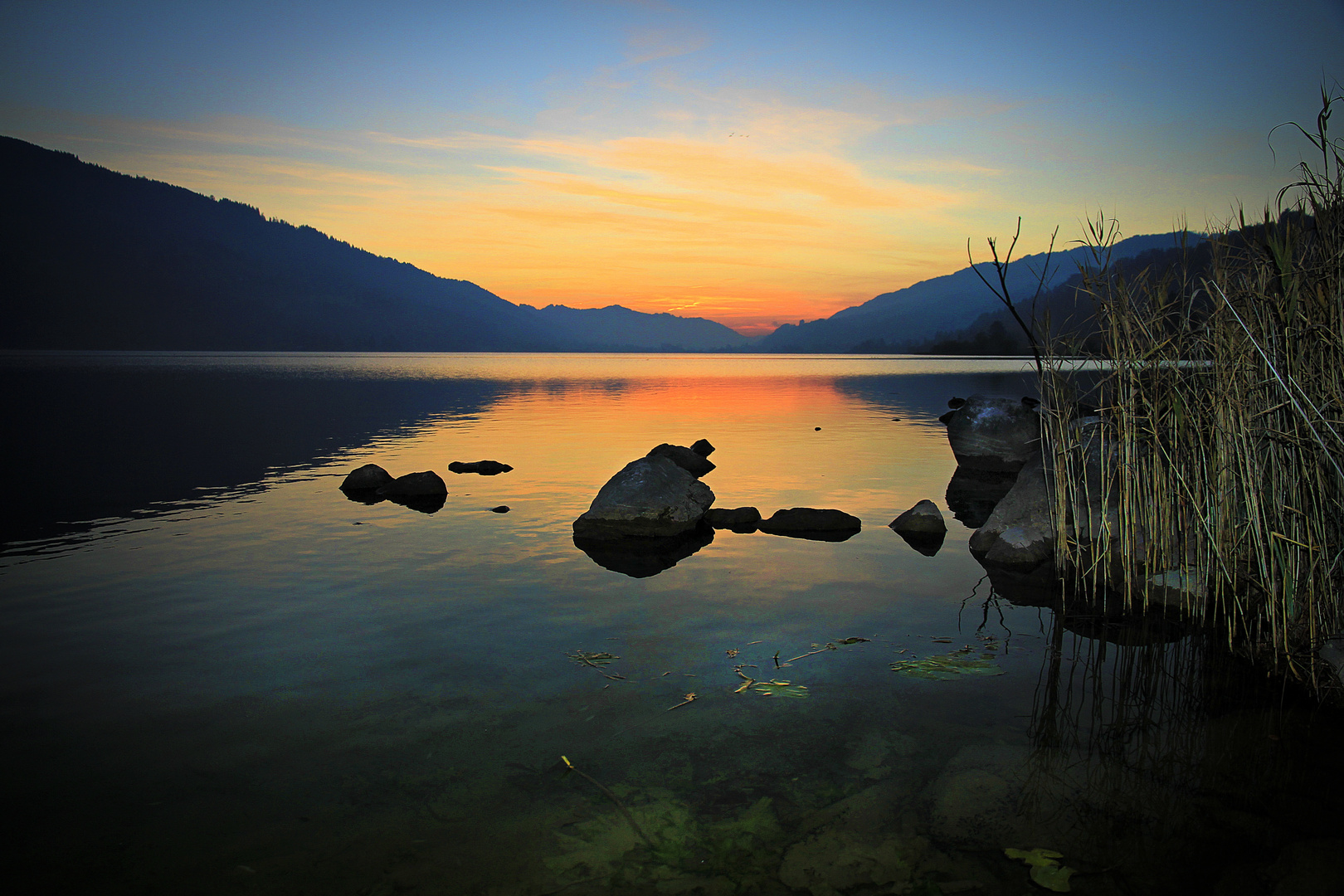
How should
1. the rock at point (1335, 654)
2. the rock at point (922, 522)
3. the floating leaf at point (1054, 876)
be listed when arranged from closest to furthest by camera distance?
1. the floating leaf at point (1054, 876)
2. the rock at point (1335, 654)
3. the rock at point (922, 522)

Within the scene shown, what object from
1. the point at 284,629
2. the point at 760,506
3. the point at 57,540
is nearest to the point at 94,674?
the point at 284,629

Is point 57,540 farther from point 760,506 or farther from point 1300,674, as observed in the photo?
point 1300,674

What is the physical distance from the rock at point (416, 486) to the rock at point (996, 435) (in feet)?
52.5

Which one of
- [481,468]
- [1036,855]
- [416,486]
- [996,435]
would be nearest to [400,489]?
[416,486]

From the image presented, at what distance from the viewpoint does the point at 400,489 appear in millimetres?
17969

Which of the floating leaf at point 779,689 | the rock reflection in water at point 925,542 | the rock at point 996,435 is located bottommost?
the floating leaf at point 779,689

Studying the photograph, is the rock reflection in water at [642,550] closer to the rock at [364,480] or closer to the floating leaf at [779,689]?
the floating leaf at [779,689]

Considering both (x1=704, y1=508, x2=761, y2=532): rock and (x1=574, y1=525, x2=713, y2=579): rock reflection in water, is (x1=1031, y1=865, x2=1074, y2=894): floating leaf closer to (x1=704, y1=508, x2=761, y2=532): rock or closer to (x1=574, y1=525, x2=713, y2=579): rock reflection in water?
(x1=574, y1=525, x2=713, y2=579): rock reflection in water

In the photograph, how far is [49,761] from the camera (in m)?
5.92

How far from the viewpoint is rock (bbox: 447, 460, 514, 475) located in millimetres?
21641

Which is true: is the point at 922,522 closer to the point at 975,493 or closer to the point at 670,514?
the point at 670,514

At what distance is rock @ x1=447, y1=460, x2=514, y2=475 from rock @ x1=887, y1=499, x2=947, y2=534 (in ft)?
39.9

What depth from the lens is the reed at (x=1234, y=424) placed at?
6840 millimetres

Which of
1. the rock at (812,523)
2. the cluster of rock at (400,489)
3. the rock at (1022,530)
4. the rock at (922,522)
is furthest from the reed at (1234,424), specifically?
the cluster of rock at (400,489)
